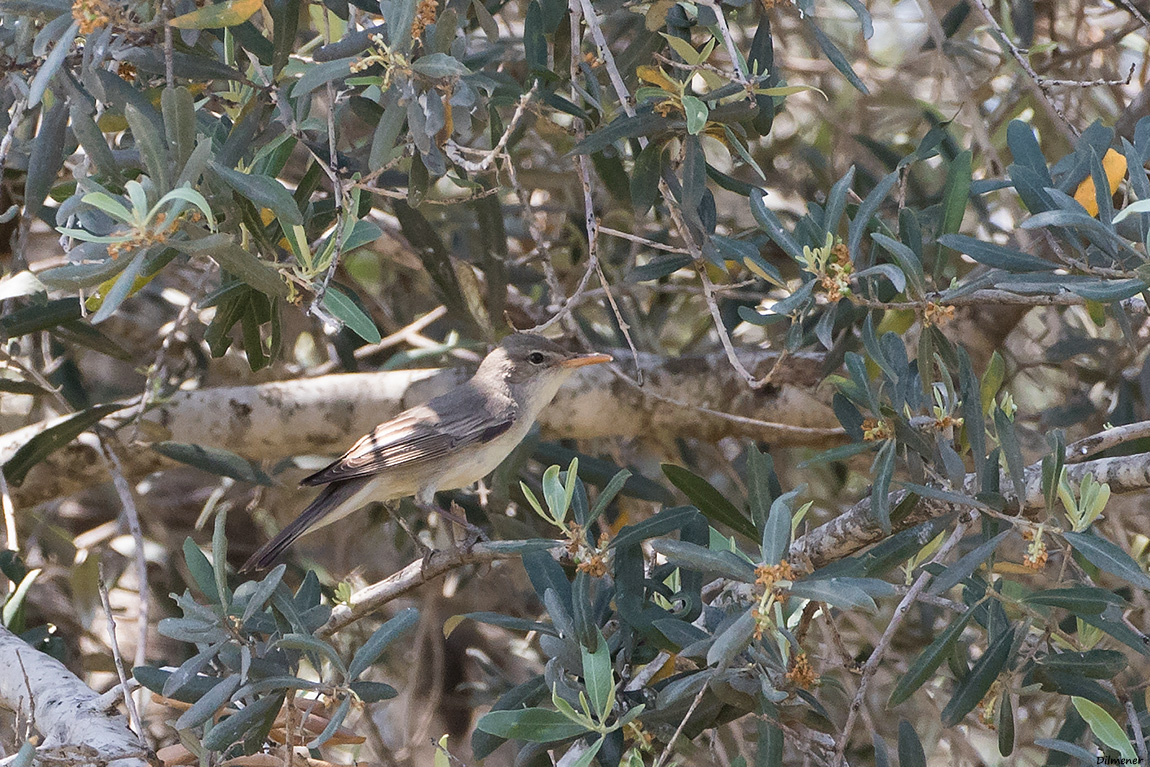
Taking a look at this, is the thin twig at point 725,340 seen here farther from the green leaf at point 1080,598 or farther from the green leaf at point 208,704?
the green leaf at point 208,704

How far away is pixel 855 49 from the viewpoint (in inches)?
243

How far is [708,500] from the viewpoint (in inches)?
122

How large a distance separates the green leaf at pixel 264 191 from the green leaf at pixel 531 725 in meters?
1.18

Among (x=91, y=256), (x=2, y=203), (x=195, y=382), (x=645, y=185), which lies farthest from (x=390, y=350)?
(x=91, y=256)

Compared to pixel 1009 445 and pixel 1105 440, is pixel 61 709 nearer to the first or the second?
pixel 1009 445

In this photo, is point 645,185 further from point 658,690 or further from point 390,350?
point 390,350

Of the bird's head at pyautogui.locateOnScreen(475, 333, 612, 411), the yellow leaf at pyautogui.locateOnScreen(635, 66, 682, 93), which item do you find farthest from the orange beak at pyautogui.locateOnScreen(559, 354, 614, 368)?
the yellow leaf at pyautogui.locateOnScreen(635, 66, 682, 93)

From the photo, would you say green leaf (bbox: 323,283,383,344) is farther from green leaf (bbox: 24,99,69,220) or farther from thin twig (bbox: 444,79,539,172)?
green leaf (bbox: 24,99,69,220)

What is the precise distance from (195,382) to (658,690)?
140 inches

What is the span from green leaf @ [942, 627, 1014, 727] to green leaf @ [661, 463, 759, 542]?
26.1 inches

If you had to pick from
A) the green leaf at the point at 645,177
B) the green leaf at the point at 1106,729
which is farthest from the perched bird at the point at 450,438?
the green leaf at the point at 1106,729

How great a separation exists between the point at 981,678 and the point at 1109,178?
136 cm

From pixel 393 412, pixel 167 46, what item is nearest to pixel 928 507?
pixel 167 46

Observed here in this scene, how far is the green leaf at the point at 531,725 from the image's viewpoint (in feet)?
7.85
